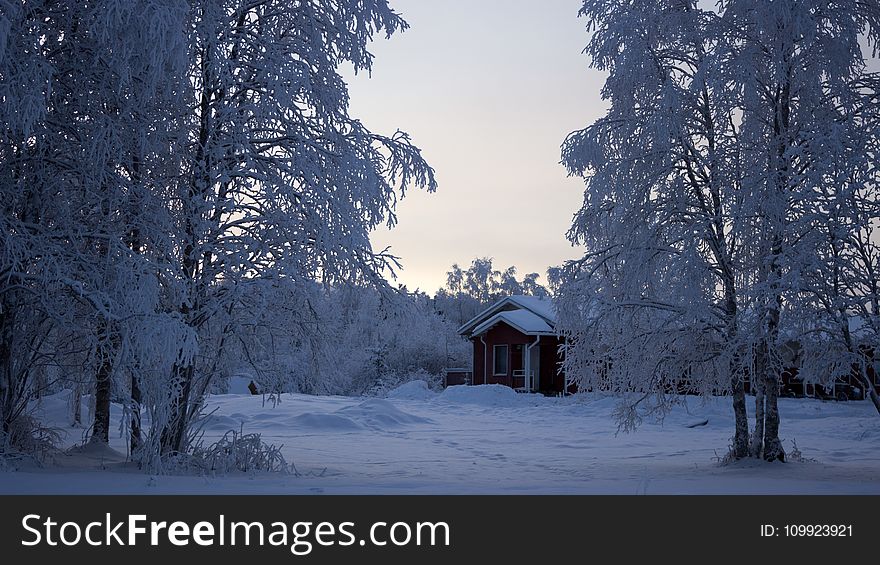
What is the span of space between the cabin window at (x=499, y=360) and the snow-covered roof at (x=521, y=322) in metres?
1.21

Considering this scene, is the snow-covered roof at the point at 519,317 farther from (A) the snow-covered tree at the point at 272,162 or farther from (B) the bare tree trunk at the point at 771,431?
(A) the snow-covered tree at the point at 272,162

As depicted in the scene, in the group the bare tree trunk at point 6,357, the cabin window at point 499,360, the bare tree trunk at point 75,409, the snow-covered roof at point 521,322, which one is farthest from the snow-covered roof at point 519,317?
the bare tree trunk at point 6,357

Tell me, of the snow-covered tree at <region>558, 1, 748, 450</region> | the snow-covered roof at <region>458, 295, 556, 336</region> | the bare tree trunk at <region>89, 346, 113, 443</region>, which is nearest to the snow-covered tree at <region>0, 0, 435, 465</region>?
the bare tree trunk at <region>89, 346, 113, 443</region>

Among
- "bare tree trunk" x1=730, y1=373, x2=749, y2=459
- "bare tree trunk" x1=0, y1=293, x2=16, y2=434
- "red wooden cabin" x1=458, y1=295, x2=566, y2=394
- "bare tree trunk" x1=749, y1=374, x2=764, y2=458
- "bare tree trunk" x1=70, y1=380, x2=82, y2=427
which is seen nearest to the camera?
"bare tree trunk" x1=0, y1=293, x2=16, y2=434

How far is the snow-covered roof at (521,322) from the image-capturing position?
3660cm

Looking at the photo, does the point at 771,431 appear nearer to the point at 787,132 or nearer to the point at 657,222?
the point at 657,222

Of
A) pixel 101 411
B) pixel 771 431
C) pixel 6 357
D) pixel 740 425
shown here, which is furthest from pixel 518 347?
pixel 6 357

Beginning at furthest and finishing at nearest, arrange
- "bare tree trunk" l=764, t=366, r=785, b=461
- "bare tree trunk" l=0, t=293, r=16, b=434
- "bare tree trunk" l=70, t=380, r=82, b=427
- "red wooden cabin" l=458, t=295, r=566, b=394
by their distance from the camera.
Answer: "red wooden cabin" l=458, t=295, r=566, b=394, "bare tree trunk" l=70, t=380, r=82, b=427, "bare tree trunk" l=764, t=366, r=785, b=461, "bare tree trunk" l=0, t=293, r=16, b=434

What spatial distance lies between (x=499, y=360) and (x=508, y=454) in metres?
24.9

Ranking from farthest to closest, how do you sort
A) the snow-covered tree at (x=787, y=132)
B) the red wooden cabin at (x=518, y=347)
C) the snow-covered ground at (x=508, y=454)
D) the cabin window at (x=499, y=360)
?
the cabin window at (x=499, y=360)
the red wooden cabin at (x=518, y=347)
the snow-covered tree at (x=787, y=132)
the snow-covered ground at (x=508, y=454)

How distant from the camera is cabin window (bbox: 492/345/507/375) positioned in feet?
128

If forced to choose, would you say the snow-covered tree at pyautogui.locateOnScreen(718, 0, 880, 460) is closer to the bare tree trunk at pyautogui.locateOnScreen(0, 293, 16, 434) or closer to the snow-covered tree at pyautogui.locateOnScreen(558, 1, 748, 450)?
the snow-covered tree at pyautogui.locateOnScreen(558, 1, 748, 450)

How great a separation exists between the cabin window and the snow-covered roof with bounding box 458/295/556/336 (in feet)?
4.12
